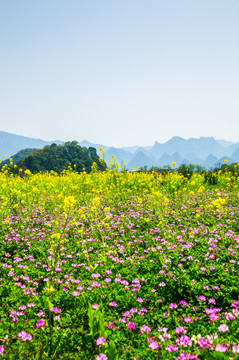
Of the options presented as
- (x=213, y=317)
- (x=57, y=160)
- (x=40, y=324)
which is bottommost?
(x=57, y=160)

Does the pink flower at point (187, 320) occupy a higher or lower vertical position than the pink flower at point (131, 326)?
higher

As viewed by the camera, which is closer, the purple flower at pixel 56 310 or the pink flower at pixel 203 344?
the pink flower at pixel 203 344

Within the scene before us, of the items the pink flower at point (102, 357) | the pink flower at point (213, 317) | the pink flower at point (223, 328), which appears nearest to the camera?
the pink flower at point (102, 357)

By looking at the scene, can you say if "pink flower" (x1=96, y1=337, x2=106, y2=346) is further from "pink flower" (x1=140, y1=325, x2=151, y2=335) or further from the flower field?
"pink flower" (x1=140, y1=325, x2=151, y2=335)

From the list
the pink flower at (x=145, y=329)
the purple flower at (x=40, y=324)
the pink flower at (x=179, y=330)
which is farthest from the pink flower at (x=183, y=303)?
the purple flower at (x=40, y=324)

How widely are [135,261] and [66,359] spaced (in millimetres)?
2071

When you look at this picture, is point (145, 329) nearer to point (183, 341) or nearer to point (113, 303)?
point (183, 341)

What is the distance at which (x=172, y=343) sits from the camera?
89.0 inches

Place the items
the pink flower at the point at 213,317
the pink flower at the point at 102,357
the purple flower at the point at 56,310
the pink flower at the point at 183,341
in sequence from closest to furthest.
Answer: the pink flower at the point at 102,357 → the pink flower at the point at 183,341 → the pink flower at the point at 213,317 → the purple flower at the point at 56,310

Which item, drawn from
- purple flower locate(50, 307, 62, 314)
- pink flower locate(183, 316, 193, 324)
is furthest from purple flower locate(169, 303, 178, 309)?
purple flower locate(50, 307, 62, 314)

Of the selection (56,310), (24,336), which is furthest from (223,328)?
(24,336)

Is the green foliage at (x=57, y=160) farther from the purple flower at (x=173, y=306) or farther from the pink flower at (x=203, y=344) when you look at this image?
the pink flower at (x=203, y=344)

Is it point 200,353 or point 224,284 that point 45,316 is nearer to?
point 200,353

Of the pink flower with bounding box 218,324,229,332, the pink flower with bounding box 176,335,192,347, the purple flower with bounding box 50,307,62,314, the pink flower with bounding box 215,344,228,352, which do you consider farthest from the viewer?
the purple flower with bounding box 50,307,62,314
